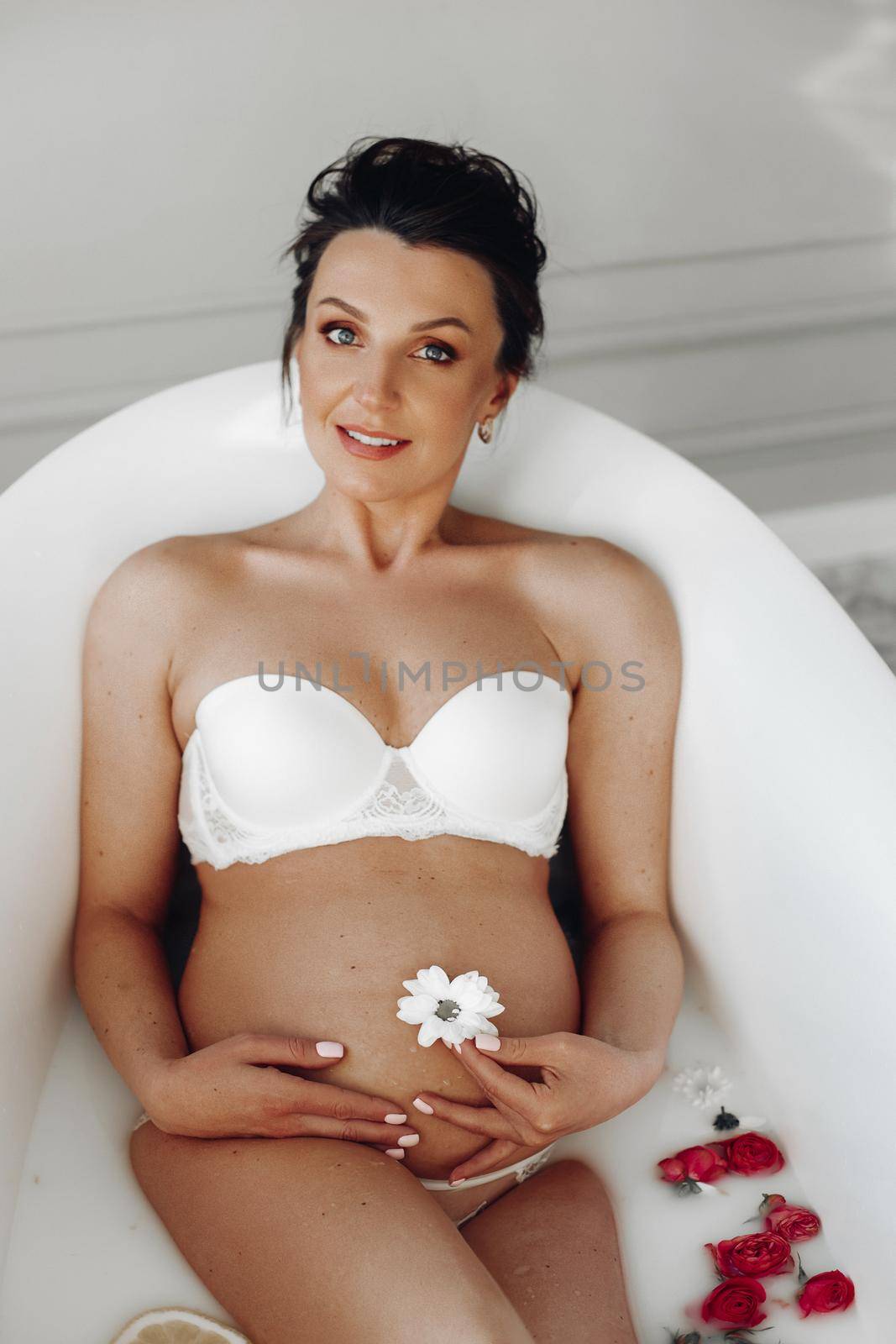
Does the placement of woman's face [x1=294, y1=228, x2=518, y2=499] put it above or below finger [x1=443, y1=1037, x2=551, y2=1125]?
above

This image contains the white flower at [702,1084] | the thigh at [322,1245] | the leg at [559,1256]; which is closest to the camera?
the thigh at [322,1245]

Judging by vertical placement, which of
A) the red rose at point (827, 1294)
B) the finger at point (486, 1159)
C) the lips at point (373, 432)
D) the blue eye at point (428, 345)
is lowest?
the red rose at point (827, 1294)

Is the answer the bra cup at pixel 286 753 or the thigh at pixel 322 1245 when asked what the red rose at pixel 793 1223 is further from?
the bra cup at pixel 286 753

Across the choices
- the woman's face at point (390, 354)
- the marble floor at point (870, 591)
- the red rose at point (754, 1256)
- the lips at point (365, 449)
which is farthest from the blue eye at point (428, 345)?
the marble floor at point (870, 591)

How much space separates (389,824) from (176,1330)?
1.84ft

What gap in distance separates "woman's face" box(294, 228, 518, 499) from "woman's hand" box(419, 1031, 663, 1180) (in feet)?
2.15

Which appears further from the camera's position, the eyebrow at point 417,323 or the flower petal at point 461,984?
the eyebrow at point 417,323

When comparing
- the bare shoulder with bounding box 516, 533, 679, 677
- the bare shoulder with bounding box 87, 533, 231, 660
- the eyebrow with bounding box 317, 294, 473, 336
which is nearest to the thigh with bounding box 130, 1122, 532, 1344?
the bare shoulder with bounding box 87, 533, 231, 660

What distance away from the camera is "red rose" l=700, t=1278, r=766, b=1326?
138 centimetres

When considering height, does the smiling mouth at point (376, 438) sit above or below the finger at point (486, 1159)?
above

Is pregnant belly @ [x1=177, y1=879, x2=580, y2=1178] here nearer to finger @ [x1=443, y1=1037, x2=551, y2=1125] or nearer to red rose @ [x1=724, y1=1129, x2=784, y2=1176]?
finger @ [x1=443, y1=1037, x2=551, y2=1125]

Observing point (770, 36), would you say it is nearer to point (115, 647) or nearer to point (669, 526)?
point (669, 526)

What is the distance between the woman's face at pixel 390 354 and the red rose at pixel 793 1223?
3.12 ft

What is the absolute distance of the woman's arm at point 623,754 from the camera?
168 cm
